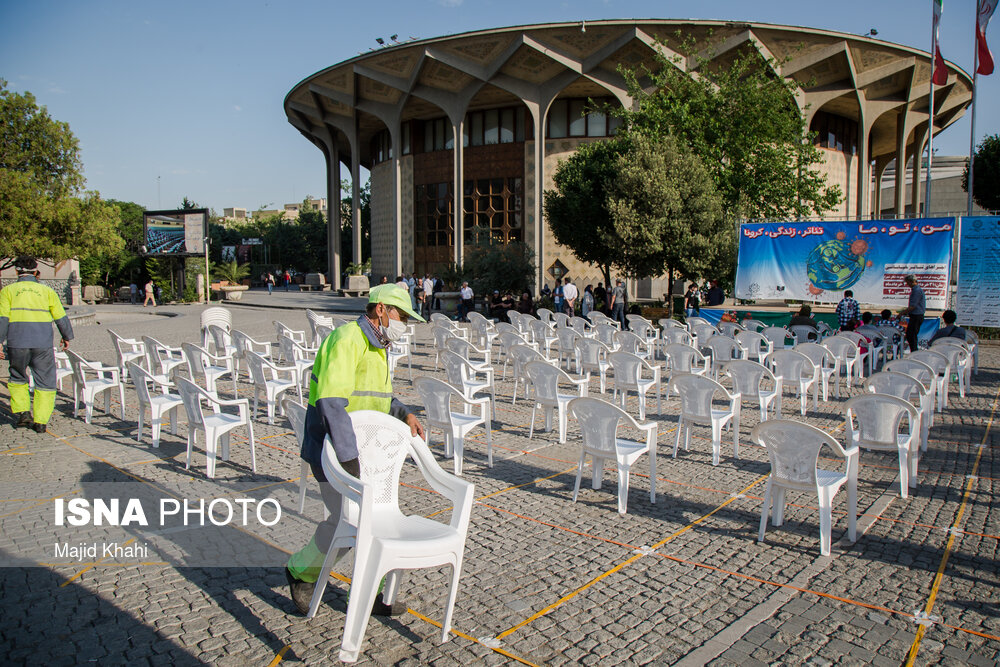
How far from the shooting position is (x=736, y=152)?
23.7 metres

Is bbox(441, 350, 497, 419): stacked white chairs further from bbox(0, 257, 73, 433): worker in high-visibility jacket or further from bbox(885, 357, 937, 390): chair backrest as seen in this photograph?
bbox(885, 357, 937, 390): chair backrest

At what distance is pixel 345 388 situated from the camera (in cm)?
366

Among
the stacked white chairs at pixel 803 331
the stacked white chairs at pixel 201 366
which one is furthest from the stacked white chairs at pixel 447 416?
the stacked white chairs at pixel 803 331

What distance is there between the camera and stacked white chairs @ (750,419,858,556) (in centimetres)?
487

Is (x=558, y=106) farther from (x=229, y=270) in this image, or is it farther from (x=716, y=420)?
(x=716, y=420)

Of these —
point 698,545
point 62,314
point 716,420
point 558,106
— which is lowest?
point 698,545

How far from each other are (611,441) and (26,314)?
6.69m

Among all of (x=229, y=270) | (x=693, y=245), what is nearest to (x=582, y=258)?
(x=693, y=245)

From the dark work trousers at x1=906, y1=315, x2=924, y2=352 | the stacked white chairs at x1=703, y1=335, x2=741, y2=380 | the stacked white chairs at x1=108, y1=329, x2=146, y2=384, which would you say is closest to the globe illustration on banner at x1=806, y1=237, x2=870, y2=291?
the dark work trousers at x1=906, y1=315, x2=924, y2=352

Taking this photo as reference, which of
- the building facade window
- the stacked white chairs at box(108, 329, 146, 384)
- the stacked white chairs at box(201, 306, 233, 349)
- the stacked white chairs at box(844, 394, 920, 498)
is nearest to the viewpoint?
the stacked white chairs at box(844, 394, 920, 498)

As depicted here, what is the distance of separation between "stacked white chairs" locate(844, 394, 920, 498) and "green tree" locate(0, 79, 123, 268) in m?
23.1

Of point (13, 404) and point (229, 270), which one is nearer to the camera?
point (13, 404)

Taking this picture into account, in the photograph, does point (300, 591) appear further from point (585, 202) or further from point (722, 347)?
point (585, 202)

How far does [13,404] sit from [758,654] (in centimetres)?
843
